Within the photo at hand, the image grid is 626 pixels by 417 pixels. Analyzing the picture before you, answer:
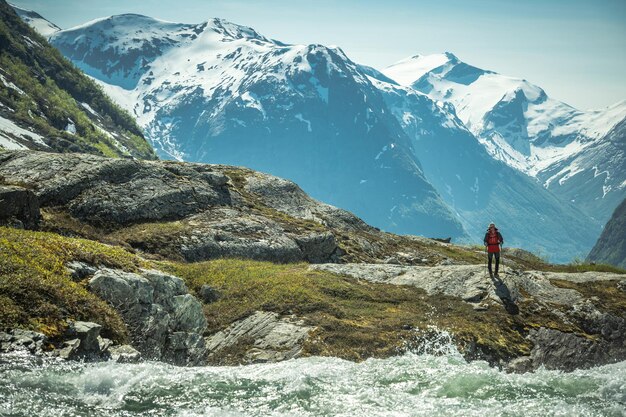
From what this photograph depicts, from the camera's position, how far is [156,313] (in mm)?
26391

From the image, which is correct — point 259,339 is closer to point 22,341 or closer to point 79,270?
point 79,270

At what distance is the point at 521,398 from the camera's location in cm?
2248

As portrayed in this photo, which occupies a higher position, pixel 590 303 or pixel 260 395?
pixel 590 303

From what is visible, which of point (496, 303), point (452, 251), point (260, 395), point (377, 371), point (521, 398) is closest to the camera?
point (260, 395)

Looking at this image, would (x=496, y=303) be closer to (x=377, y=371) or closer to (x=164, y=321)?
(x=377, y=371)

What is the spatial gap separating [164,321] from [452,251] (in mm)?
42946

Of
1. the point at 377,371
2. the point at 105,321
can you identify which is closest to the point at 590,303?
the point at 377,371

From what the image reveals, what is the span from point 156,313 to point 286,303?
7.92 metres

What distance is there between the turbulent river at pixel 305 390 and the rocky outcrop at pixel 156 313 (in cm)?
279

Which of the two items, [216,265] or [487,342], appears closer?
[487,342]

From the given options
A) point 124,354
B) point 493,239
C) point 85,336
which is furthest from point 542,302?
point 85,336

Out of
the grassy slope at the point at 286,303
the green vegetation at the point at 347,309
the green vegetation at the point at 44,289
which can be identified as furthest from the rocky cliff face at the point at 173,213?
the green vegetation at the point at 44,289

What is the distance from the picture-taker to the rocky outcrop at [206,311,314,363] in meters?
26.6

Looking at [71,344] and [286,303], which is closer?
[71,344]
